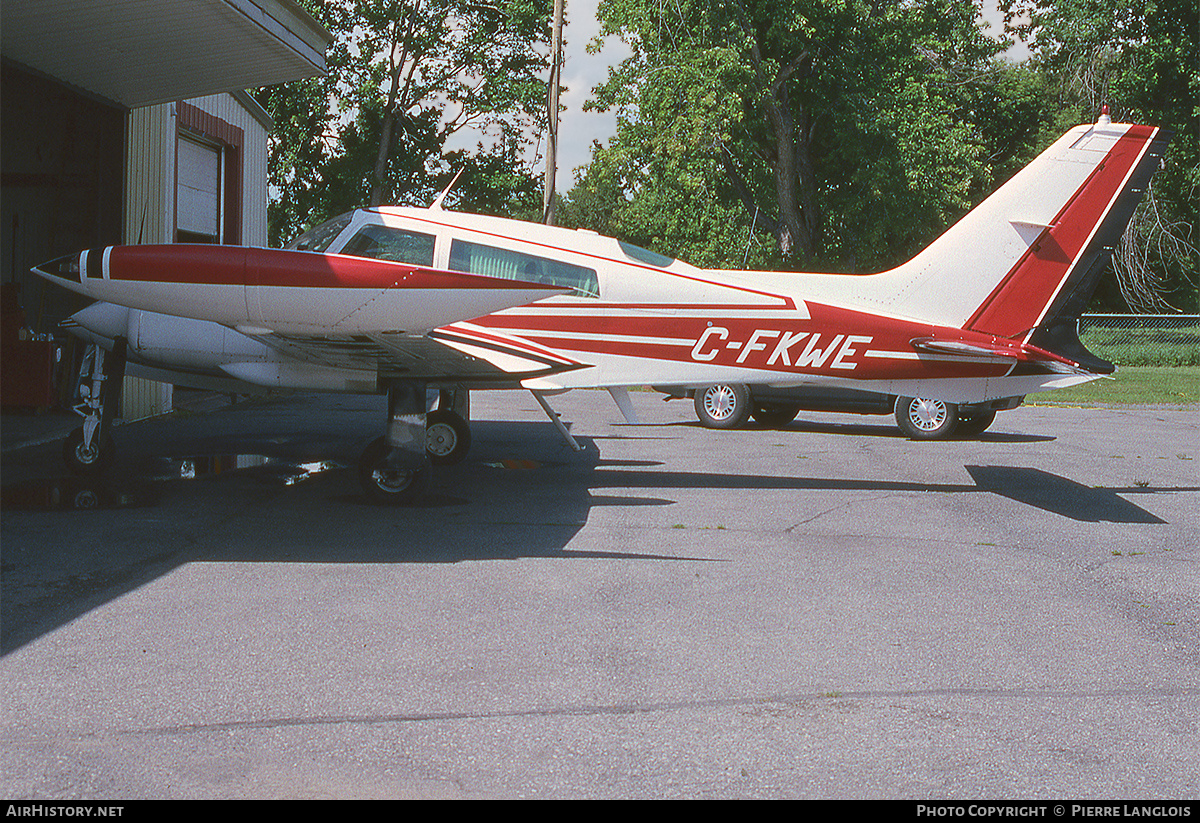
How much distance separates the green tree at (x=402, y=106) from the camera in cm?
3638

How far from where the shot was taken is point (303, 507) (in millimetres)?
7703

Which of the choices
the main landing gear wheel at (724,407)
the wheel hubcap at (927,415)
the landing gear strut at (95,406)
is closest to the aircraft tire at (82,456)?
the landing gear strut at (95,406)

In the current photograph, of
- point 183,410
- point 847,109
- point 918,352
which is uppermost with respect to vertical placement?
point 847,109

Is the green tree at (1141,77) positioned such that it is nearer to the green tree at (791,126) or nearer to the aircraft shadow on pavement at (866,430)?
the green tree at (791,126)

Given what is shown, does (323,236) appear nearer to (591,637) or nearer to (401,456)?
(401,456)

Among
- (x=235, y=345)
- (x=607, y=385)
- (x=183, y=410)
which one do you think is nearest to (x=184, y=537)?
(x=235, y=345)

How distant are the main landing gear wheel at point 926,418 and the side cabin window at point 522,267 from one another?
20.3 feet

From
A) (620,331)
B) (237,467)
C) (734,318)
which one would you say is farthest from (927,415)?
(237,467)

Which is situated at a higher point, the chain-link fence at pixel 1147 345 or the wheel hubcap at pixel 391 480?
the chain-link fence at pixel 1147 345

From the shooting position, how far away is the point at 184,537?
6.56 m

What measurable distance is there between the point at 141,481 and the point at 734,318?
16.7 ft

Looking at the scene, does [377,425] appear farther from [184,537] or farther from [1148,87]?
[1148,87]

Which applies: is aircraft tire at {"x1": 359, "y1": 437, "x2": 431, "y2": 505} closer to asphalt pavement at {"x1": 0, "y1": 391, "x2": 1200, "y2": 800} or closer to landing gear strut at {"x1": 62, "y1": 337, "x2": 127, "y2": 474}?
asphalt pavement at {"x1": 0, "y1": 391, "x2": 1200, "y2": 800}
